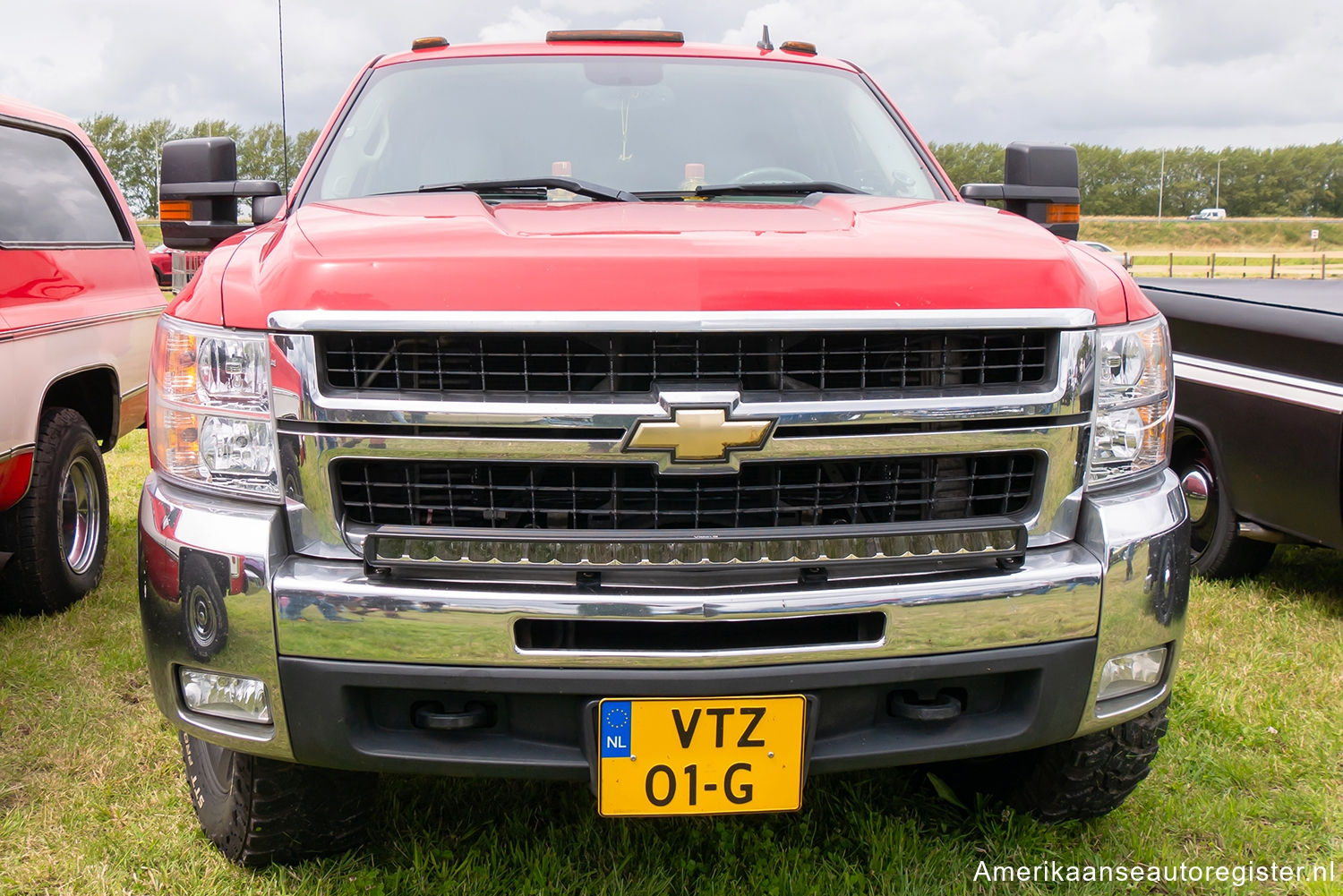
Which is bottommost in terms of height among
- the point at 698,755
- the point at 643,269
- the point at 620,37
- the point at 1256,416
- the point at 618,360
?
the point at 698,755

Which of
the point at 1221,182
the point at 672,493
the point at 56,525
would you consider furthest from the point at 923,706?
the point at 1221,182

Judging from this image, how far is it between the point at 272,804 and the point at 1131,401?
196 cm

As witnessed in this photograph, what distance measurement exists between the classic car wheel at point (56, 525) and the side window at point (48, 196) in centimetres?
72

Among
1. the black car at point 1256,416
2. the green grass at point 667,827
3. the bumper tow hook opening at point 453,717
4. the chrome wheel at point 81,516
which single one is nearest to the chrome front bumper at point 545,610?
the bumper tow hook opening at point 453,717

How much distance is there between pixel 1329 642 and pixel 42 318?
15.8ft

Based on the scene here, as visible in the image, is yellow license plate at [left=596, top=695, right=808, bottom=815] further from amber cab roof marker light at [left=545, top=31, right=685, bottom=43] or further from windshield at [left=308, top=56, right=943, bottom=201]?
amber cab roof marker light at [left=545, top=31, right=685, bottom=43]

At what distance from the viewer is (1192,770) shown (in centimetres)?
294

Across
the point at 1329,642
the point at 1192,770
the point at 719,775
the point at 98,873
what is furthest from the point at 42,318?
the point at 1329,642

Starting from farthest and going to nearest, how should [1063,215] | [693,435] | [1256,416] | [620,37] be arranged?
[1256,416] → [620,37] → [1063,215] → [693,435]

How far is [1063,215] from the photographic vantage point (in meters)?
3.19

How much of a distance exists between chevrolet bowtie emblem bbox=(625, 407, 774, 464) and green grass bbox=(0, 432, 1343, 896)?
3.55 ft

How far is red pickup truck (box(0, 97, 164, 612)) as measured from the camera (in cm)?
376

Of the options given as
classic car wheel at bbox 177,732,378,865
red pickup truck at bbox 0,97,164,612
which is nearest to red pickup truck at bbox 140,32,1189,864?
classic car wheel at bbox 177,732,378,865

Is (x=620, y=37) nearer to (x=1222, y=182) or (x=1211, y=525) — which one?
(x=1211, y=525)
